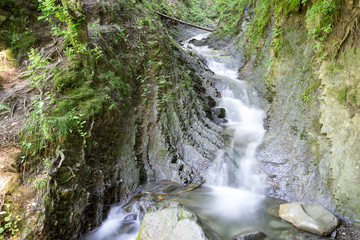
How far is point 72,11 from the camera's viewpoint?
451cm

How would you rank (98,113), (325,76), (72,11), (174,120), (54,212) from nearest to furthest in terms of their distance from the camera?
(54,212) < (72,11) < (98,113) < (325,76) < (174,120)

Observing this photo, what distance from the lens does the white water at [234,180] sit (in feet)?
13.8

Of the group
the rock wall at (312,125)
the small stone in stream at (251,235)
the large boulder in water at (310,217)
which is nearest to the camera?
the small stone in stream at (251,235)

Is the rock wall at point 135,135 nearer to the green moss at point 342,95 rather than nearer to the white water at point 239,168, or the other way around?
the white water at point 239,168

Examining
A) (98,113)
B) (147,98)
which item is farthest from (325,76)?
(98,113)

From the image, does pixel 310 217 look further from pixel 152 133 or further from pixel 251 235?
pixel 152 133

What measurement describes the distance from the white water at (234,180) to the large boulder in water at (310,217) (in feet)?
2.47

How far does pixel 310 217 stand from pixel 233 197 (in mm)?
1717

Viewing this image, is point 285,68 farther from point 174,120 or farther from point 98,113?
point 98,113

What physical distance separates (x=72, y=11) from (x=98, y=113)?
237 cm

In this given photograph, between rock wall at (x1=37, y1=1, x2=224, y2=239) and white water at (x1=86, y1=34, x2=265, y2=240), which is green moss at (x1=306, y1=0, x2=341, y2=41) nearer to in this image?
white water at (x1=86, y1=34, x2=265, y2=240)

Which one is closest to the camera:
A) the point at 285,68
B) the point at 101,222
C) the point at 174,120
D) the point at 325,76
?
the point at 101,222

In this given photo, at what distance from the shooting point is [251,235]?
3828 mm

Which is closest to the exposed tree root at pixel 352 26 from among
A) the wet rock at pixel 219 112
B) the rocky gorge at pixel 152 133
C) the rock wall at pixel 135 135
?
the rocky gorge at pixel 152 133
